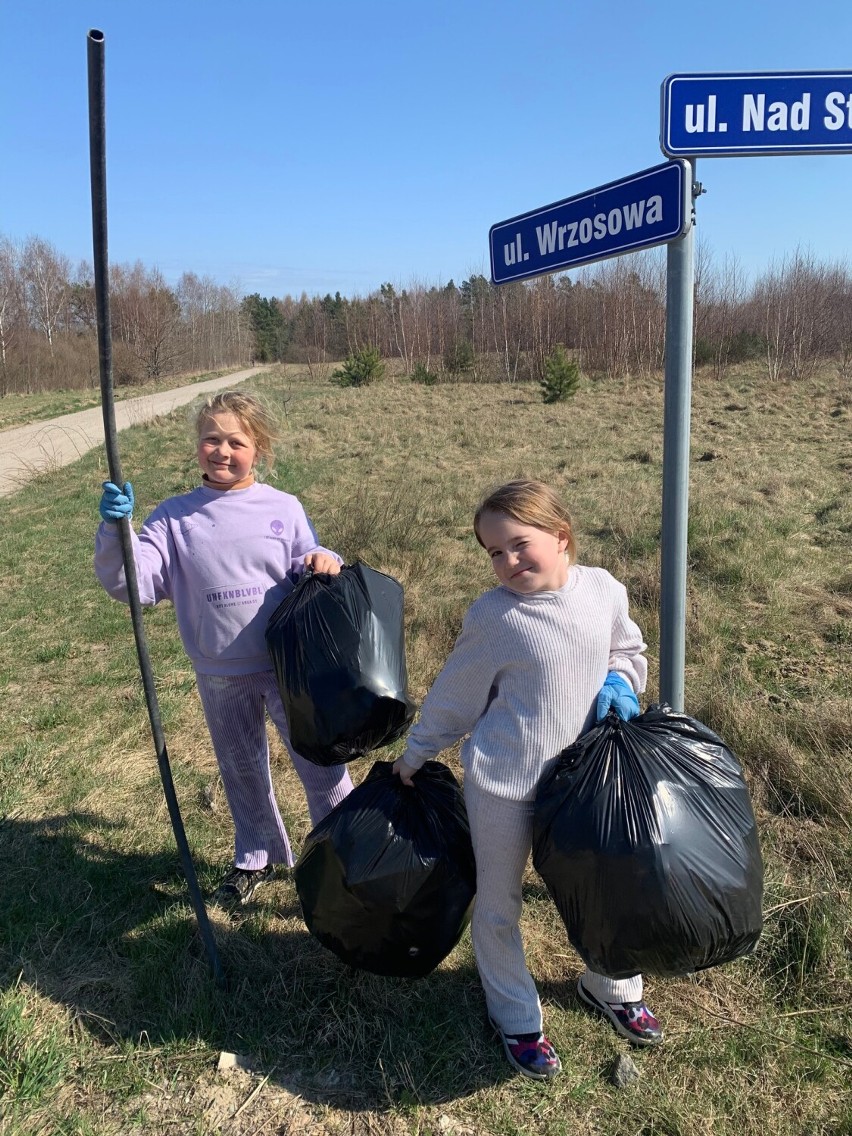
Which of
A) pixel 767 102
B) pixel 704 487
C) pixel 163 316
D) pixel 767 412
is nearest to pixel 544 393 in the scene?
pixel 767 412

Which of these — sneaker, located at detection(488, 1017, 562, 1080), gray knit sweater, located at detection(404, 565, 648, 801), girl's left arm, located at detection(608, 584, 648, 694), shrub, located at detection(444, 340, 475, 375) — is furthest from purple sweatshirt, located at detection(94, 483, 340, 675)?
shrub, located at detection(444, 340, 475, 375)

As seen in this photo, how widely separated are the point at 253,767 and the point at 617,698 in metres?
1.22

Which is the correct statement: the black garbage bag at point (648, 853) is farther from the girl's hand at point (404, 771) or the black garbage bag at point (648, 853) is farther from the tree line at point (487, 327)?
the tree line at point (487, 327)

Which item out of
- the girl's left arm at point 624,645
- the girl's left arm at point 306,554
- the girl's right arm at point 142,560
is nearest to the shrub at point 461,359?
the girl's left arm at point 306,554

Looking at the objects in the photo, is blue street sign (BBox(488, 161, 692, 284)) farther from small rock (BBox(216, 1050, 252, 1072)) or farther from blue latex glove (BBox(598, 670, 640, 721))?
small rock (BBox(216, 1050, 252, 1072))

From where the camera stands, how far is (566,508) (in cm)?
179

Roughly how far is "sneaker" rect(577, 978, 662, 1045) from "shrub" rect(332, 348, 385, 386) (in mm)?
27467

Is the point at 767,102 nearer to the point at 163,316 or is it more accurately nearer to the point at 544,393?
the point at 544,393

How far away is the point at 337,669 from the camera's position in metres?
2.05

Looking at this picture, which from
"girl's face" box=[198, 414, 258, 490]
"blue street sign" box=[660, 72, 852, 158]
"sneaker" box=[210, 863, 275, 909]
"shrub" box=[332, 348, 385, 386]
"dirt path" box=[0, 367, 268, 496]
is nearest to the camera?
"blue street sign" box=[660, 72, 852, 158]

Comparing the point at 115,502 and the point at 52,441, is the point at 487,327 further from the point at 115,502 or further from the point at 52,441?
the point at 115,502

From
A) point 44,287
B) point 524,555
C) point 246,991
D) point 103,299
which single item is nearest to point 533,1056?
point 246,991

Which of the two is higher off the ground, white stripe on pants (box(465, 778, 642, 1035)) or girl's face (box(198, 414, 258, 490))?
girl's face (box(198, 414, 258, 490))

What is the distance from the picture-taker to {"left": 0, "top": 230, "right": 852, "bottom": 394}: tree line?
27078mm
